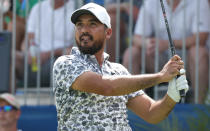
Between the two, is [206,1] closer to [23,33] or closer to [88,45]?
[23,33]

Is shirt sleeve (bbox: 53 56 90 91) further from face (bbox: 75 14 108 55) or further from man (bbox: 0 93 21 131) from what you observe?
man (bbox: 0 93 21 131)

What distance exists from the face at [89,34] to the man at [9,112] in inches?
85.1

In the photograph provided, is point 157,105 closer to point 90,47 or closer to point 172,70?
point 172,70

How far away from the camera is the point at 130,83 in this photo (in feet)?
12.0

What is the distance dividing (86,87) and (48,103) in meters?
2.69

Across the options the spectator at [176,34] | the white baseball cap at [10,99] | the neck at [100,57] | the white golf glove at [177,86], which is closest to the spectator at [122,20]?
the spectator at [176,34]

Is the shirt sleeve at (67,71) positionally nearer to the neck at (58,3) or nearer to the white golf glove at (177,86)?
the white golf glove at (177,86)

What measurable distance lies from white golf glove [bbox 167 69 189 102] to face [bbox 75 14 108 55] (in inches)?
20.8

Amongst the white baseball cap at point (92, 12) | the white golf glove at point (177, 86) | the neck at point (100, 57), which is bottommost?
the white golf glove at point (177, 86)

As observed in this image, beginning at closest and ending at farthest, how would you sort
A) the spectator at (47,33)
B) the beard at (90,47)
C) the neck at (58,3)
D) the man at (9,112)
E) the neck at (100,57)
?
the beard at (90,47) → the neck at (100,57) → the man at (9,112) → the spectator at (47,33) → the neck at (58,3)

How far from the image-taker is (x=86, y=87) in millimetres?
3666

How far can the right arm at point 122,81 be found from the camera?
3.62 metres

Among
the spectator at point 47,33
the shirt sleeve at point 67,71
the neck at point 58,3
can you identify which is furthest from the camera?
the neck at point 58,3

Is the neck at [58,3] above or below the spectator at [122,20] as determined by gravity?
above
